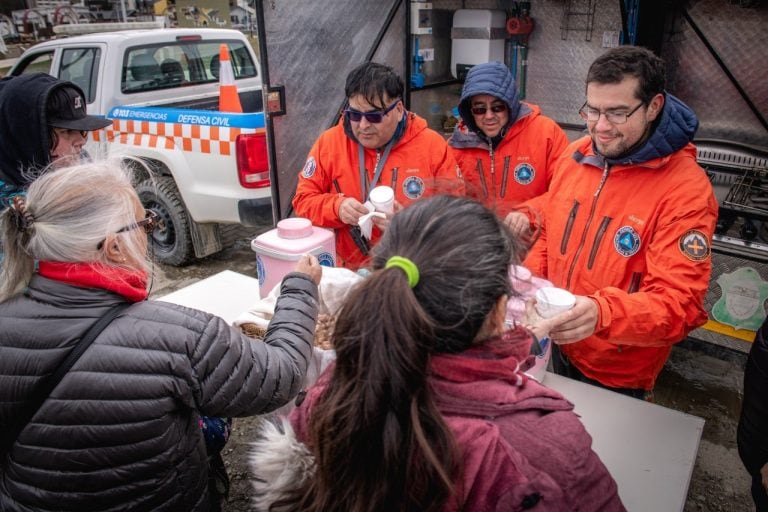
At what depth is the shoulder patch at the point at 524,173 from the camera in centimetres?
310

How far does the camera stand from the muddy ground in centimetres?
284

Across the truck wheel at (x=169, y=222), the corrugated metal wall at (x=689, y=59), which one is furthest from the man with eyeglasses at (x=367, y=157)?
the truck wheel at (x=169, y=222)

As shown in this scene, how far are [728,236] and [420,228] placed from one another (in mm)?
3105

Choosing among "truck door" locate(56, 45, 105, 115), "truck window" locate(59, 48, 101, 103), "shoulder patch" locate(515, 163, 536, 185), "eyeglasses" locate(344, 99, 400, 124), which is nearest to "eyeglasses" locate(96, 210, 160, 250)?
"eyeglasses" locate(344, 99, 400, 124)

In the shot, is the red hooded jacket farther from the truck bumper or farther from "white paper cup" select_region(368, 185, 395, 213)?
the truck bumper

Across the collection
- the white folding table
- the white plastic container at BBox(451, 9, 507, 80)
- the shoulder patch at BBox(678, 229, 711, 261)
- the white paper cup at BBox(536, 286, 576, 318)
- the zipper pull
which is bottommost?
the white folding table

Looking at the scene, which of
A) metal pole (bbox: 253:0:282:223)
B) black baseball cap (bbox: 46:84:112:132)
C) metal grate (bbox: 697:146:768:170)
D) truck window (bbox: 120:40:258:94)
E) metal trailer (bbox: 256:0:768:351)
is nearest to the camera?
black baseball cap (bbox: 46:84:112:132)

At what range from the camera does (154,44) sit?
5.56 m

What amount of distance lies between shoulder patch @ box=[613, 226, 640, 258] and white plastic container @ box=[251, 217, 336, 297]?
3.90 feet

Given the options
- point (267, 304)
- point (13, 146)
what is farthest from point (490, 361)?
point (13, 146)

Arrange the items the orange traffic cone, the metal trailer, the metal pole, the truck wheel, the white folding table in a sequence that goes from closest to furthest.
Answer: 1. the white folding table
2. the metal pole
3. the metal trailer
4. the truck wheel
5. the orange traffic cone

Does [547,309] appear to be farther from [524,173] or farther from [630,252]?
[524,173]

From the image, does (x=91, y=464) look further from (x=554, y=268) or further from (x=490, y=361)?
(x=554, y=268)

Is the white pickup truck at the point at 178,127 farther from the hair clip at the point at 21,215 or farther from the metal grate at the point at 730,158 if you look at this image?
the metal grate at the point at 730,158
